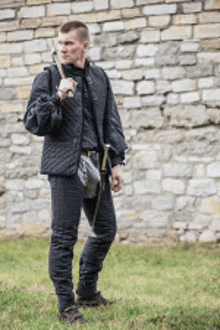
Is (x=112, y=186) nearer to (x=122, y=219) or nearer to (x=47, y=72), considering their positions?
(x=47, y=72)

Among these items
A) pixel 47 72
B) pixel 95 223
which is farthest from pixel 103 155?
pixel 47 72

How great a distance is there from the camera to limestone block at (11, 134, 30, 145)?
5684 mm

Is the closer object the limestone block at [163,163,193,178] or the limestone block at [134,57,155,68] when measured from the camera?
the limestone block at [163,163,193,178]

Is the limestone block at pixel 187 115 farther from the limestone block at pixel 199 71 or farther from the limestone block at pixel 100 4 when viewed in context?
the limestone block at pixel 100 4

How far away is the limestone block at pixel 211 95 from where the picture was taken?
521 cm

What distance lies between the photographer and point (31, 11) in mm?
5695

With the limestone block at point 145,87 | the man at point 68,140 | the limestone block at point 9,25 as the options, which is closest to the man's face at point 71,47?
the man at point 68,140

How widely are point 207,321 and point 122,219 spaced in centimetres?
273

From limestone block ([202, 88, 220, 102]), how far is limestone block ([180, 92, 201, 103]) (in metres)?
0.07

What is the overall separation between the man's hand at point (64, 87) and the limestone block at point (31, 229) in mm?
3361

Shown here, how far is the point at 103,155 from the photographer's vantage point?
2.95 m

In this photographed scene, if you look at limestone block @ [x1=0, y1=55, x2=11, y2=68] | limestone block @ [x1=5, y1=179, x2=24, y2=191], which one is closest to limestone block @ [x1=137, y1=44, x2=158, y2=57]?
limestone block @ [x1=0, y1=55, x2=11, y2=68]

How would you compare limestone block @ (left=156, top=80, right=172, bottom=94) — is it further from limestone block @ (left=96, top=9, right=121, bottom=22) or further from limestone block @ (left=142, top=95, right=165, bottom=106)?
limestone block @ (left=96, top=9, right=121, bottom=22)

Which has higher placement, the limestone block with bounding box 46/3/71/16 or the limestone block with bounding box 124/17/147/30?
the limestone block with bounding box 46/3/71/16
